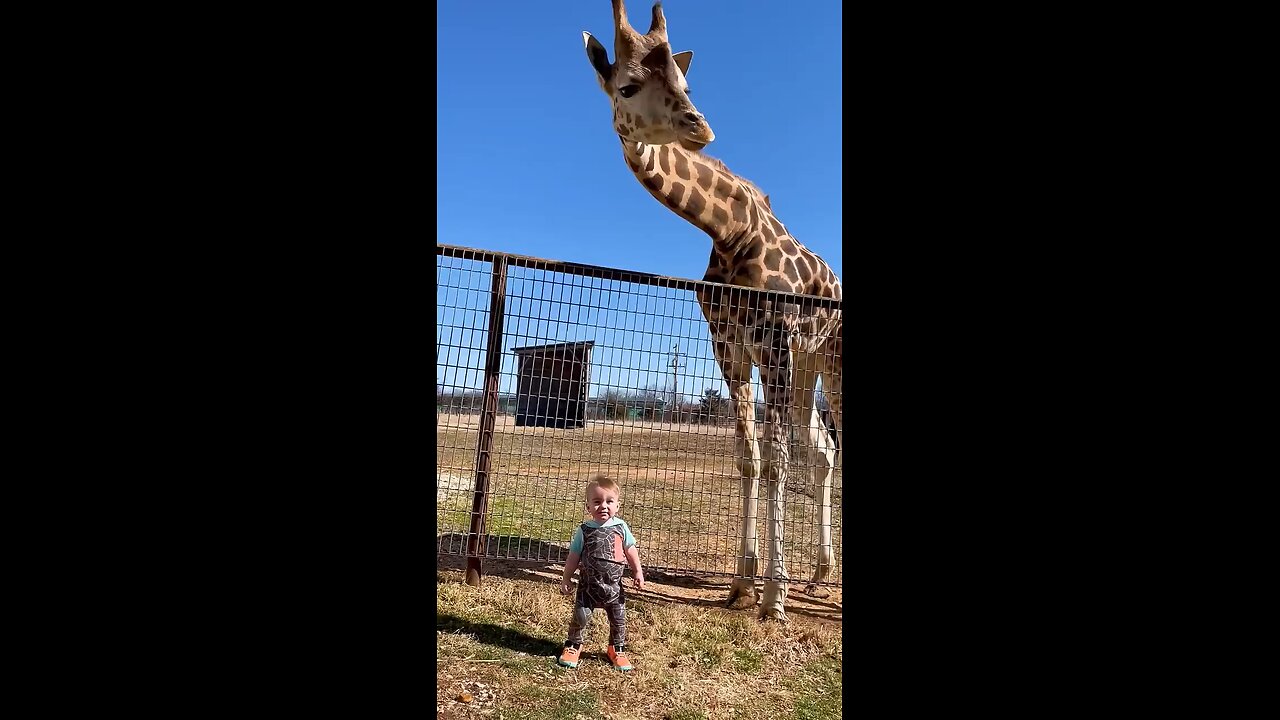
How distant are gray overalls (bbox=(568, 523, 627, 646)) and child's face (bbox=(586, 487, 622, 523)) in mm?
54

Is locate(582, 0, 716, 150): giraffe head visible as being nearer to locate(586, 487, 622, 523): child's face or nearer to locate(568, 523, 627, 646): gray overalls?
locate(586, 487, 622, 523): child's face

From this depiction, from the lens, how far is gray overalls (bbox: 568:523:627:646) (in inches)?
101

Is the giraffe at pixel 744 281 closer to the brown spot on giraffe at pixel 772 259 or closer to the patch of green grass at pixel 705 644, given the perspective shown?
the brown spot on giraffe at pixel 772 259

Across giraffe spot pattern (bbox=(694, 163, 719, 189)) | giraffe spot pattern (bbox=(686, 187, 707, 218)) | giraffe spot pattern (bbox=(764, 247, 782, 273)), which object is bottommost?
giraffe spot pattern (bbox=(764, 247, 782, 273))

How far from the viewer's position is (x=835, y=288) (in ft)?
15.7

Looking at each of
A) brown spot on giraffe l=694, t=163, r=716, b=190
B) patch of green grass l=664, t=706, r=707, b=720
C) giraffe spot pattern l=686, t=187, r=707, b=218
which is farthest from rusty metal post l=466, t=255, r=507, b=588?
brown spot on giraffe l=694, t=163, r=716, b=190

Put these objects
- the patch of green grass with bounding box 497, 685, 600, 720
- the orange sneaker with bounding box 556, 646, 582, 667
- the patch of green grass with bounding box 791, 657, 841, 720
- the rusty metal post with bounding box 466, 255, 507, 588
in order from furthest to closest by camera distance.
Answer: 1. the rusty metal post with bounding box 466, 255, 507, 588
2. the orange sneaker with bounding box 556, 646, 582, 667
3. the patch of green grass with bounding box 791, 657, 841, 720
4. the patch of green grass with bounding box 497, 685, 600, 720

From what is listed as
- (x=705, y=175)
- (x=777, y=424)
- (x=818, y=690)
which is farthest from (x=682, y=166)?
(x=818, y=690)

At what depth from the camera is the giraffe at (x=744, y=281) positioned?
11.3 feet

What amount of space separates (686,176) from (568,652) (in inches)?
114

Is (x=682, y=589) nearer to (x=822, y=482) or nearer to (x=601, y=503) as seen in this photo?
(x=822, y=482)

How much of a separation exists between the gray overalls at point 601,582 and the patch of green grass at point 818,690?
2.35 feet
